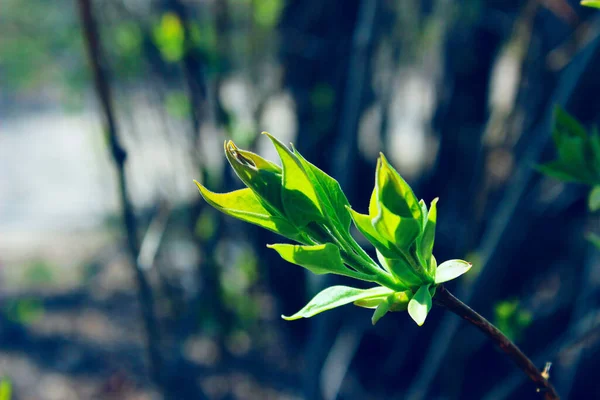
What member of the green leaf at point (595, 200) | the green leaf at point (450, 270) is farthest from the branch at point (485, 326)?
the green leaf at point (595, 200)

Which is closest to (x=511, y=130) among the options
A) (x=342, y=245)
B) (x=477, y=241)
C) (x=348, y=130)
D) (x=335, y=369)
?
(x=477, y=241)

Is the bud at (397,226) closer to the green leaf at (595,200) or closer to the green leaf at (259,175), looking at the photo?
the green leaf at (259,175)

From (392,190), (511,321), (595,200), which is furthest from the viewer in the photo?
(511,321)

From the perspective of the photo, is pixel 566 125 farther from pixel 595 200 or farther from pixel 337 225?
pixel 337 225

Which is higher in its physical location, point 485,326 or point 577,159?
point 577,159

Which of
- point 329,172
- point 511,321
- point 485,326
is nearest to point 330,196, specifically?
point 485,326

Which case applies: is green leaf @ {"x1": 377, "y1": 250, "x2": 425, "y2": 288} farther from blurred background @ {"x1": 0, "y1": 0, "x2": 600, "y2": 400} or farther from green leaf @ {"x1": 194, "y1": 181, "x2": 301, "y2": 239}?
blurred background @ {"x1": 0, "y1": 0, "x2": 600, "y2": 400}
